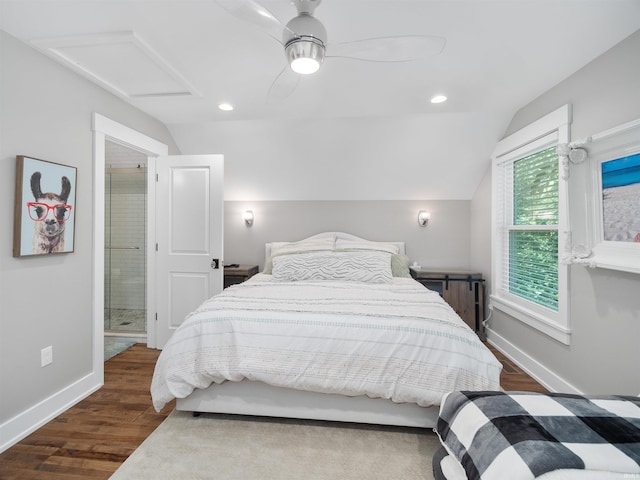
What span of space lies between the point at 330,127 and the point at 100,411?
129 inches

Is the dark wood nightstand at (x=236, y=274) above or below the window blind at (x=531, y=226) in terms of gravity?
below

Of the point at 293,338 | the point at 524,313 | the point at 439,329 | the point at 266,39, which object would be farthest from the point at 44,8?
the point at 524,313

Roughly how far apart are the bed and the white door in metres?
1.19

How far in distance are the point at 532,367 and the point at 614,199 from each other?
1.59 m

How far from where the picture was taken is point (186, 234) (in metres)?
3.25

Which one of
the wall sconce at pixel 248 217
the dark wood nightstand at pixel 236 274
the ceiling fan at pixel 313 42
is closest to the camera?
the ceiling fan at pixel 313 42

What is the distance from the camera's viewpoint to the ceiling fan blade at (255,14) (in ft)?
4.06

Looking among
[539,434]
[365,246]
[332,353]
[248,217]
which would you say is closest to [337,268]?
[365,246]

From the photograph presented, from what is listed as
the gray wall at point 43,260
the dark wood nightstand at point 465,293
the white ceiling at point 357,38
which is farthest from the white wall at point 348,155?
the gray wall at point 43,260

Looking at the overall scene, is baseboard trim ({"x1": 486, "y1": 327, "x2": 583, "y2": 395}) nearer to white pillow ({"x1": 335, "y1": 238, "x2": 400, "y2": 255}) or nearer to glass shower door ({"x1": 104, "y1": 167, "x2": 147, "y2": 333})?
white pillow ({"x1": 335, "y1": 238, "x2": 400, "y2": 255})

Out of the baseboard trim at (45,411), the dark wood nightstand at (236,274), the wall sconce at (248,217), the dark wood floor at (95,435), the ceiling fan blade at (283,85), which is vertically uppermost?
the ceiling fan blade at (283,85)

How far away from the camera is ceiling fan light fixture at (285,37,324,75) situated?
142cm

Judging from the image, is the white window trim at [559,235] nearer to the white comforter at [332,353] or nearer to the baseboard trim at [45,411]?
the white comforter at [332,353]

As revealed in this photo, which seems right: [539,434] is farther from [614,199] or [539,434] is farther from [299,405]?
[614,199]
